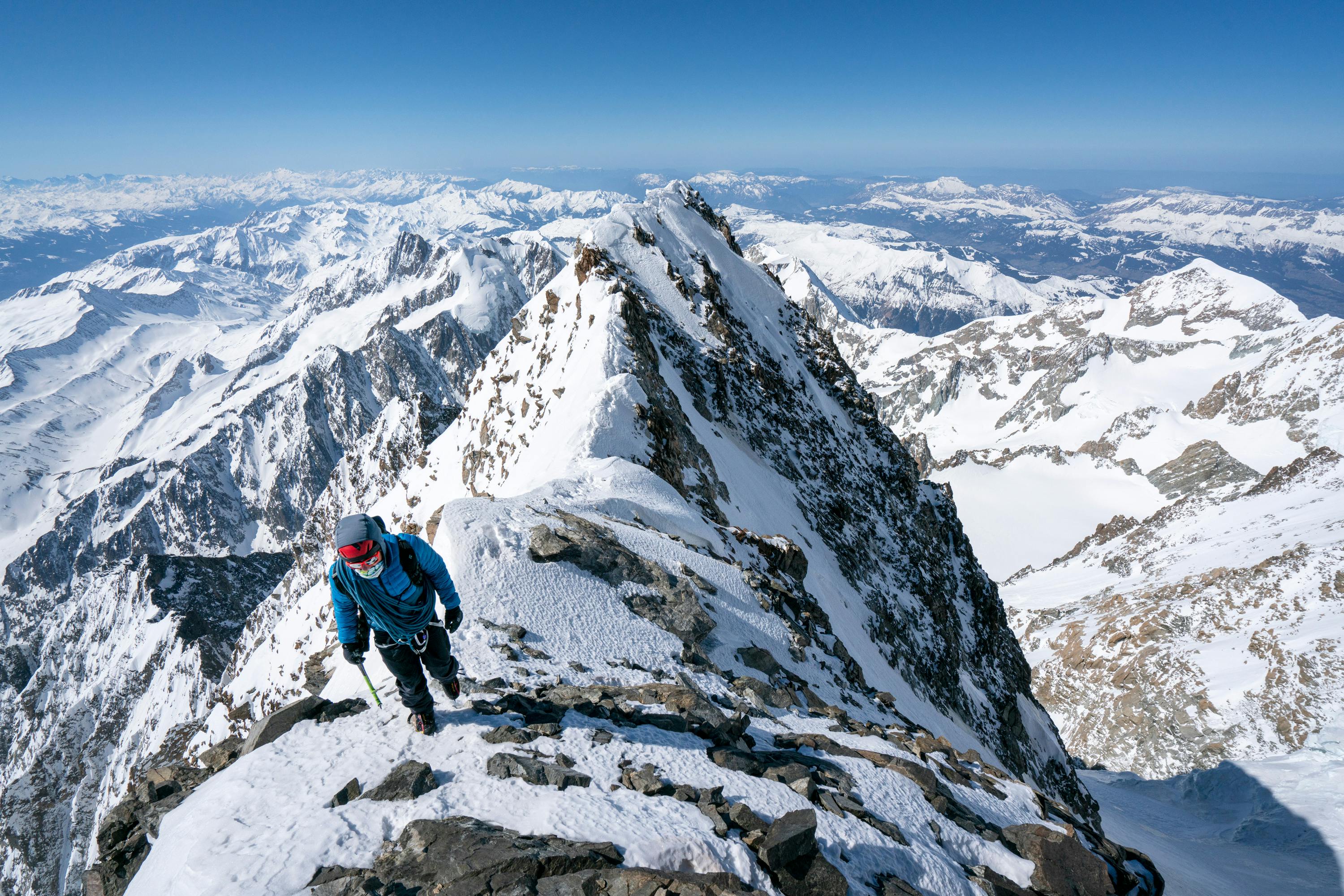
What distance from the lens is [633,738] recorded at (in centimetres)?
848

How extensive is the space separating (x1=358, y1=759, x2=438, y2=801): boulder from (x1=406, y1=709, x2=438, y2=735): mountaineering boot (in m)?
0.76

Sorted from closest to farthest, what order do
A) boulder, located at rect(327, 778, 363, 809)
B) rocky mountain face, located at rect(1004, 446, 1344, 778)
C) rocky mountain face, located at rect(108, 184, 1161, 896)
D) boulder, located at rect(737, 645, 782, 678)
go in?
rocky mountain face, located at rect(108, 184, 1161, 896) → boulder, located at rect(327, 778, 363, 809) → boulder, located at rect(737, 645, 782, 678) → rocky mountain face, located at rect(1004, 446, 1344, 778)

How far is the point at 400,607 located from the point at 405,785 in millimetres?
2187

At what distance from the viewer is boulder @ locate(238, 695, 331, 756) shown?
8.05 meters

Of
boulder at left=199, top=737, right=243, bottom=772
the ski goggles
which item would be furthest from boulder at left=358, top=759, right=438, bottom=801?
boulder at left=199, top=737, right=243, bottom=772

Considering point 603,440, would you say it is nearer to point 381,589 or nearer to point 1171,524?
point 381,589

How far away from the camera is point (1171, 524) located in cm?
10062

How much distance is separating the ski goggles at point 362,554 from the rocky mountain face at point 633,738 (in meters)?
2.54

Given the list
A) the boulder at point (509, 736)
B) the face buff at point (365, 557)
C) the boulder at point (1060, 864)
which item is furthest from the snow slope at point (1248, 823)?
the face buff at point (365, 557)

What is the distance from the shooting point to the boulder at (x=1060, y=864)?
830cm

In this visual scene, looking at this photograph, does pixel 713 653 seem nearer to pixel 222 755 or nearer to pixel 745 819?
pixel 745 819

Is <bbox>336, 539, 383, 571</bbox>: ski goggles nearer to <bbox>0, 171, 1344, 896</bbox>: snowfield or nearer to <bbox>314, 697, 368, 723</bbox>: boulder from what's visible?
<bbox>0, 171, 1344, 896</bbox>: snowfield

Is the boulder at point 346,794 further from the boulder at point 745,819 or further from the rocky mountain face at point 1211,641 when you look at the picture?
the rocky mountain face at point 1211,641

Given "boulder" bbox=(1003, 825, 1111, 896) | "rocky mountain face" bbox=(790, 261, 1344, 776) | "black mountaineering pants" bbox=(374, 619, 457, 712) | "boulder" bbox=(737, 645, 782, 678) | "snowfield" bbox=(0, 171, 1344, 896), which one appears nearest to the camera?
"snowfield" bbox=(0, 171, 1344, 896)
